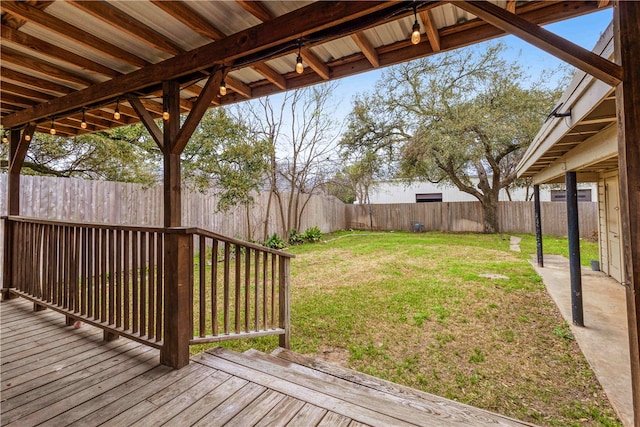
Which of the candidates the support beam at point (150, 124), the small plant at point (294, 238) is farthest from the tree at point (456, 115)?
the support beam at point (150, 124)

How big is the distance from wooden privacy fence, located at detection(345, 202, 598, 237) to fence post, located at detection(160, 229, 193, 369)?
12.3 m

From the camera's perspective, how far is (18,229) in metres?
3.43

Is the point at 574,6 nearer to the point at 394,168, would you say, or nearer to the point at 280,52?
the point at 280,52

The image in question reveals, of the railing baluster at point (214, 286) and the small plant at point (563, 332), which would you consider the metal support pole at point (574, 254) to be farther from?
the railing baluster at point (214, 286)

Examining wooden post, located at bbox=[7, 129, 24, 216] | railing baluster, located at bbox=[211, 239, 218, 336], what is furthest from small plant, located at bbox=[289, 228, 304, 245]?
railing baluster, located at bbox=[211, 239, 218, 336]

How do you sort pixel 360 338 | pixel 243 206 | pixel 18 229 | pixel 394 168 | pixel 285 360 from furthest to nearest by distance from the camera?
pixel 394 168, pixel 243 206, pixel 18 229, pixel 360 338, pixel 285 360

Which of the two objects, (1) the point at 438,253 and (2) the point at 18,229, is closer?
(2) the point at 18,229

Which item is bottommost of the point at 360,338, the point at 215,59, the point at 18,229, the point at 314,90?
the point at 360,338

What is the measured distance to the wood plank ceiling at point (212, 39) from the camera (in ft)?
5.88

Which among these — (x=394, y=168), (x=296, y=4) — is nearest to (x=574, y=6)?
(x=296, y=4)

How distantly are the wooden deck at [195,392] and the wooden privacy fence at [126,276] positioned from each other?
0.22 metres

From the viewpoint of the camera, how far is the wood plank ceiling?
1.79 meters

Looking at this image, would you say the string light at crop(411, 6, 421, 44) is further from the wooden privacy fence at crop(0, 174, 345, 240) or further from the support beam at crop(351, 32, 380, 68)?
the wooden privacy fence at crop(0, 174, 345, 240)

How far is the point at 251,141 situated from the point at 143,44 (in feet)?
15.0
